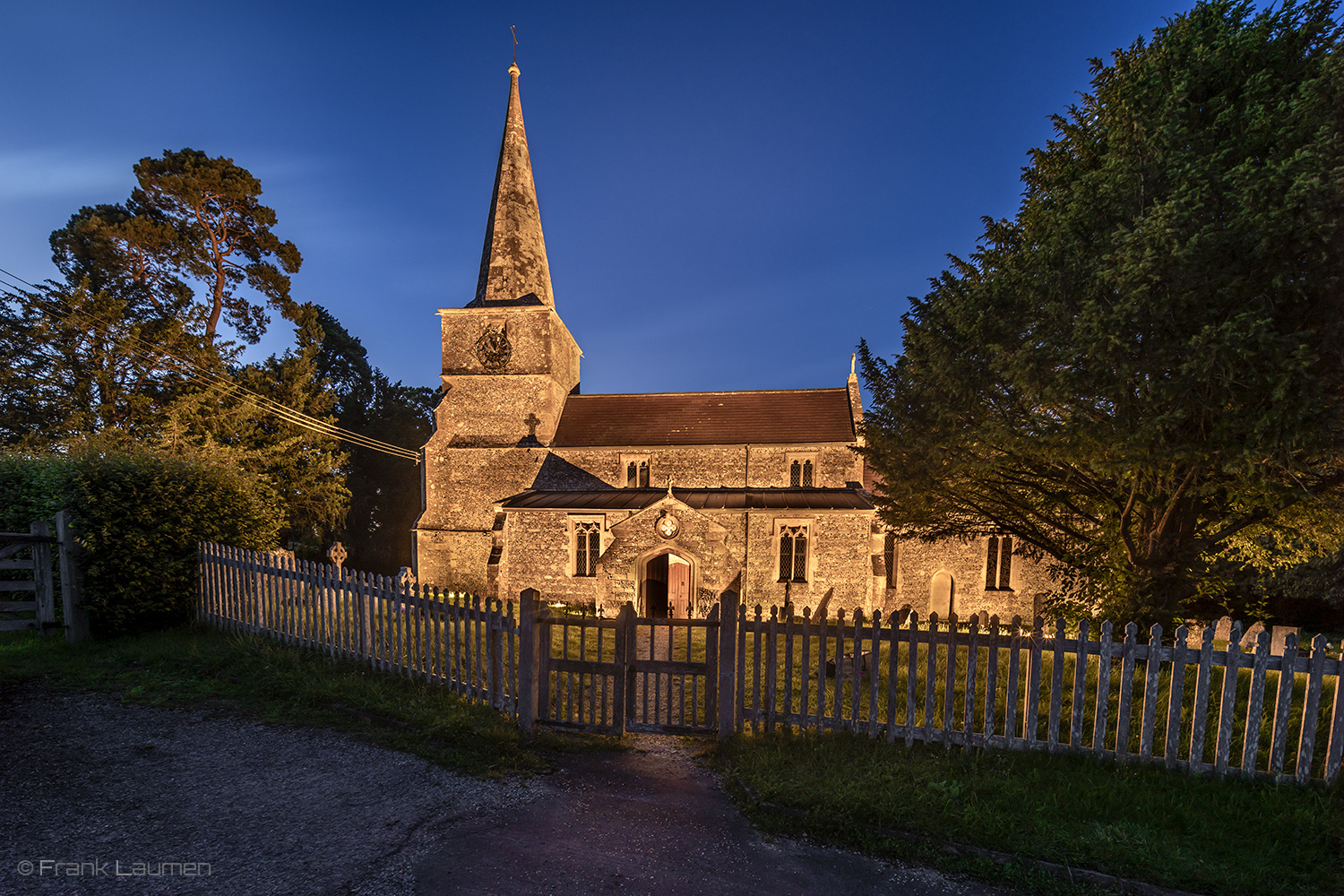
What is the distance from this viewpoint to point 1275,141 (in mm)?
5859

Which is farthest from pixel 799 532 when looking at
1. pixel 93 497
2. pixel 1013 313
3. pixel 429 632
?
pixel 93 497

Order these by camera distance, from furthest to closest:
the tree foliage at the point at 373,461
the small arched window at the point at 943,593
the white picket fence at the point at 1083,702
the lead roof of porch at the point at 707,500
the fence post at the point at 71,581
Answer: the tree foliage at the point at 373,461 < the small arched window at the point at 943,593 < the lead roof of porch at the point at 707,500 < the fence post at the point at 71,581 < the white picket fence at the point at 1083,702

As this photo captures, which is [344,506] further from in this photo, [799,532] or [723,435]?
[799,532]

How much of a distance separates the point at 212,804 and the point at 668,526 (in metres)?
11.7

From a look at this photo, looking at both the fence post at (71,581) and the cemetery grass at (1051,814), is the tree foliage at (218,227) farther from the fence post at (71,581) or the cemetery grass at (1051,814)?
the cemetery grass at (1051,814)

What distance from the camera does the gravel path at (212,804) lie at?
3512mm

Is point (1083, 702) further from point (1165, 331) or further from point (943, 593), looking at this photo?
point (943, 593)

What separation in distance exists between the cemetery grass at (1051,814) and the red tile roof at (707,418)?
51.7 feet

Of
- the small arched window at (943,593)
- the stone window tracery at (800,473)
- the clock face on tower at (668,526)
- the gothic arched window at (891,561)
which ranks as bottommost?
the small arched window at (943,593)

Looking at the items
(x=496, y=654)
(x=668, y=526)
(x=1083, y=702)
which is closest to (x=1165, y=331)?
(x=1083, y=702)

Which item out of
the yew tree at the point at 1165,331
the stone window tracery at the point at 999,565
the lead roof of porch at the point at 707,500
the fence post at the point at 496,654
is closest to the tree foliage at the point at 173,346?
the lead roof of porch at the point at 707,500

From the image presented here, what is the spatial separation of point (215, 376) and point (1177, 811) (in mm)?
29492

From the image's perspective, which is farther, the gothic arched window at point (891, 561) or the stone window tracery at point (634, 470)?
the stone window tracery at point (634, 470)

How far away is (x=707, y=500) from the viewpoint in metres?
18.9
